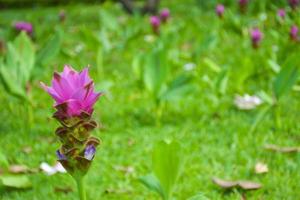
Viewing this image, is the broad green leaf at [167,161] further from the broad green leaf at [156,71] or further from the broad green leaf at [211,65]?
the broad green leaf at [211,65]

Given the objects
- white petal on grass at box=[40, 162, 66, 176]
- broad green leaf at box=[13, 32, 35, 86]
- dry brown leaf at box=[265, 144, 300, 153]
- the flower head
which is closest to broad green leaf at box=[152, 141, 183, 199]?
the flower head

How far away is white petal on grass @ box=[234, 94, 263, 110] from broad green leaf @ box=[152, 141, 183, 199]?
1.17 metres

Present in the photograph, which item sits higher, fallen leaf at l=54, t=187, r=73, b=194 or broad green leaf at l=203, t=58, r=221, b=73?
broad green leaf at l=203, t=58, r=221, b=73

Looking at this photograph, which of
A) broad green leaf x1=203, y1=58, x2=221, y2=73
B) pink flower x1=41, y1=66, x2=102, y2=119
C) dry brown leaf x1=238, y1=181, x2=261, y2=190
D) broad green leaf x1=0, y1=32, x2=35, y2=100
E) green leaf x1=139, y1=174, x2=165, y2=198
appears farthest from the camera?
broad green leaf x1=203, y1=58, x2=221, y2=73

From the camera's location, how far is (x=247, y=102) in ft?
8.61

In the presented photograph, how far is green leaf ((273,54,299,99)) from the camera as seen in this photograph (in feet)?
6.80

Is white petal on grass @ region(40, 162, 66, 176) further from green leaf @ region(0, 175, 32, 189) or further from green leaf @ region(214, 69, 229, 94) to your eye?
green leaf @ region(214, 69, 229, 94)

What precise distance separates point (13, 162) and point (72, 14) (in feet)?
16.2

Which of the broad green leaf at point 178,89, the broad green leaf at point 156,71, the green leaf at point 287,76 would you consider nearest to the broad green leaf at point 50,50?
the broad green leaf at point 156,71

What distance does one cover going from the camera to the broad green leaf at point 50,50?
8.39 ft

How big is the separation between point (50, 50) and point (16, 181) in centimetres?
90

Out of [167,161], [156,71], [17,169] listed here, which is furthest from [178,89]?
[167,161]

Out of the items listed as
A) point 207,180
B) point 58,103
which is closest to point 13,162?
point 207,180

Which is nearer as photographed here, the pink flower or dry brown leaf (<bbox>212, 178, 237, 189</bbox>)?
the pink flower
